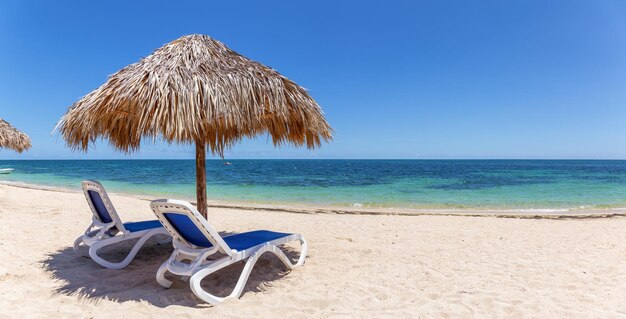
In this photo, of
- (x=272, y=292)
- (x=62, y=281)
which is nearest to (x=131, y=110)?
(x=62, y=281)

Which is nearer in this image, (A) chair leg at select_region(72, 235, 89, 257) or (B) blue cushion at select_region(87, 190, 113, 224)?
(B) blue cushion at select_region(87, 190, 113, 224)

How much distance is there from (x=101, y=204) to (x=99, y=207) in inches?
4.4

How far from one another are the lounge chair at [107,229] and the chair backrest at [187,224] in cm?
108

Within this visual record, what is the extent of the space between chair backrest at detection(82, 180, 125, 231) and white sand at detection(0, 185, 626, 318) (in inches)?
19.7

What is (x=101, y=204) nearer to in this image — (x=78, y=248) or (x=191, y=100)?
(x=78, y=248)

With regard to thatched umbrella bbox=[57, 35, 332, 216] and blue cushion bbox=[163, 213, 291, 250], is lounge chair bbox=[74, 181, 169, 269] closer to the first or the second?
thatched umbrella bbox=[57, 35, 332, 216]

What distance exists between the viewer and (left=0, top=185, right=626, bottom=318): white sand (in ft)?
8.93

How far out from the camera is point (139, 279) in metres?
3.41

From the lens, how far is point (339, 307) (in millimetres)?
2783

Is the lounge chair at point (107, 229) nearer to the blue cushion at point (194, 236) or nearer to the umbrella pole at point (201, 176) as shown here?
the umbrella pole at point (201, 176)

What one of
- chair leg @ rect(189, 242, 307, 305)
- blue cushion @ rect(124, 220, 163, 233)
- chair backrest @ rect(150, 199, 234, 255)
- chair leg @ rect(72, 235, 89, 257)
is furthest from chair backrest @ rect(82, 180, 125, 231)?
chair leg @ rect(189, 242, 307, 305)

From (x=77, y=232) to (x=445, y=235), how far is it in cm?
591

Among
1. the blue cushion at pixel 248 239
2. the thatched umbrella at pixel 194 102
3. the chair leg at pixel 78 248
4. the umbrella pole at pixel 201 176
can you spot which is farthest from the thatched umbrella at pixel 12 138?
the blue cushion at pixel 248 239

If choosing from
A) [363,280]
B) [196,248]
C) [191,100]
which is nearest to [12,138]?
[191,100]
